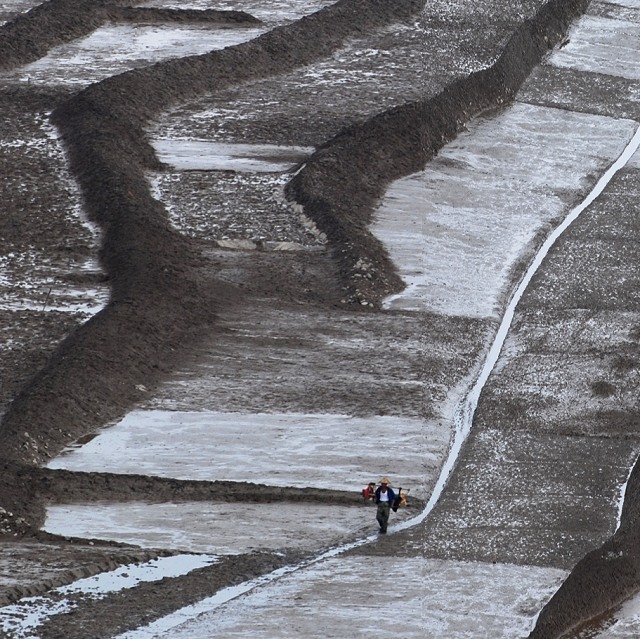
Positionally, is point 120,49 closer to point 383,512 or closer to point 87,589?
point 383,512

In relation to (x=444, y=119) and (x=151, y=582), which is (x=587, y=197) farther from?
(x=151, y=582)

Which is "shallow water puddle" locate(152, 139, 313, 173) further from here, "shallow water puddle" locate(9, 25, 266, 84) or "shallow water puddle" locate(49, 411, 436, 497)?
"shallow water puddle" locate(49, 411, 436, 497)

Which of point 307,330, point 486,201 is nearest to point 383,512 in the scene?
point 307,330

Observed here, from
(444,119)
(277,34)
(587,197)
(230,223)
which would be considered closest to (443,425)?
(230,223)

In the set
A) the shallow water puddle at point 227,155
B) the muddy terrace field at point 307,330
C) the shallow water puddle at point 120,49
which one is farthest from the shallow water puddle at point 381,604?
the shallow water puddle at point 120,49

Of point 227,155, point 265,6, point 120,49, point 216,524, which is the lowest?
point 216,524
